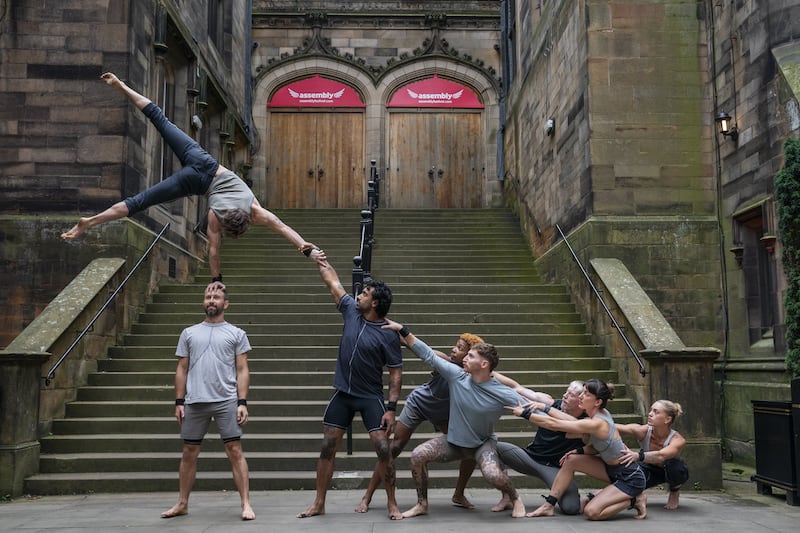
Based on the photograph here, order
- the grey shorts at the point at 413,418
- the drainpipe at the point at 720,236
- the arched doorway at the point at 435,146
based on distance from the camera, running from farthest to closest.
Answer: the arched doorway at the point at 435,146 → the drainpipe at the point at 720,236 → the grey shorts at the point at 413,418

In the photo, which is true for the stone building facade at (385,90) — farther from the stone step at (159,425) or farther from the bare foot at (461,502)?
the bare foot at (461,502)

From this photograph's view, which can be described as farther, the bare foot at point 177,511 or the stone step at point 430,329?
the stone step at point 430,329

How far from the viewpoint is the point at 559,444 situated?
6039 millimetres

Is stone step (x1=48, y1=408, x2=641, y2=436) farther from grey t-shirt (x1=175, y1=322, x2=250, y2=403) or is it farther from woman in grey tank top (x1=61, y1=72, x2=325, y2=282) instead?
woman in grey tank top (x1=61, y1=72, x2=325, y2=282)

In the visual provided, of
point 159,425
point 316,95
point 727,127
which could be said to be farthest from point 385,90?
point 159,425

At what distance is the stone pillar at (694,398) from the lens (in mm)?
7277

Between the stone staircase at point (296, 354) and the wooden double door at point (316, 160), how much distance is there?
4.14m

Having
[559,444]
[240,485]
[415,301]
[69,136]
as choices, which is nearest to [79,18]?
[69,136]

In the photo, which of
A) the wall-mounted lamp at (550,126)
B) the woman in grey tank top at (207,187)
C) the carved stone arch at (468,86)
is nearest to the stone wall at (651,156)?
the wall-mounted lamp at (550,126)

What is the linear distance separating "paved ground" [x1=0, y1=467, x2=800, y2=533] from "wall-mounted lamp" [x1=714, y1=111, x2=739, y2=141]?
4.73 metres

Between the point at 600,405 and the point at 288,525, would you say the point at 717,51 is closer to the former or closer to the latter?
the point at 600,405

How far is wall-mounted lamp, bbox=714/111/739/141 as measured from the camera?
9.85m

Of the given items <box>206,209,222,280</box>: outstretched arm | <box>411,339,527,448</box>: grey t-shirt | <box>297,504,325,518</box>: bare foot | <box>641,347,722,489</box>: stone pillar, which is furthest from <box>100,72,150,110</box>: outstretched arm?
<box>641,347,722,489</box>: stone pillar

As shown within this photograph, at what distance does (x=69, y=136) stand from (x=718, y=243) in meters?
8.48
